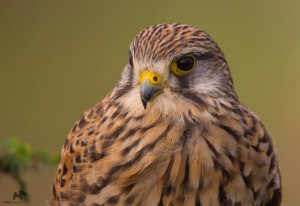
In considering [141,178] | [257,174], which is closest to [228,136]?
[257,174]

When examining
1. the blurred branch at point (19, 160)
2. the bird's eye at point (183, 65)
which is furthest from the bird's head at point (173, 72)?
the blurred branch at point (19, 160)

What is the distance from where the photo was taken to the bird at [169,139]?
6.98 feet

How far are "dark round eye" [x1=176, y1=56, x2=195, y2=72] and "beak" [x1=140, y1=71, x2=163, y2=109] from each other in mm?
120

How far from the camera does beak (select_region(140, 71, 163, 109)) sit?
6.57 ft

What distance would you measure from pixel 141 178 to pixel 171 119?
26 centimetres

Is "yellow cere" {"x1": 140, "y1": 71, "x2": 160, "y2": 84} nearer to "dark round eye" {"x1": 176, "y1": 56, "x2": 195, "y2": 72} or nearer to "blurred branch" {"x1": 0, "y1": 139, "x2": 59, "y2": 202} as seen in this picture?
"dark round eye" {"x1": 176, "y1": 56, "x2": 195, "y2": 72}

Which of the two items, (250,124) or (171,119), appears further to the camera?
(250,124)

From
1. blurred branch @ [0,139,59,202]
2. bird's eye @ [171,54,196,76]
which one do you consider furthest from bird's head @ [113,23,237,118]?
blurred branch @ [0,139,59,202]

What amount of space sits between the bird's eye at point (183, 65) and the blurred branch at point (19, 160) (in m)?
0.77

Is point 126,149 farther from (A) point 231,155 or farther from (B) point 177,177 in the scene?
(A) point 231,155

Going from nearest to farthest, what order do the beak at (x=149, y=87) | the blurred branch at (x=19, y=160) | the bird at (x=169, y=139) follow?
the beak at (x=149, y=87), the bird at (x=169, y=139), the blurred branch at (x=19, y=160)

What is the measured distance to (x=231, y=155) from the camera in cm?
221

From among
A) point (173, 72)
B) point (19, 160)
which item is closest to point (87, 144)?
point (19, 160)

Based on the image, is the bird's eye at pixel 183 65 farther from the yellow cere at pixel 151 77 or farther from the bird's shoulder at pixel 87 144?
the bird's shoulder at pixel 87 144
